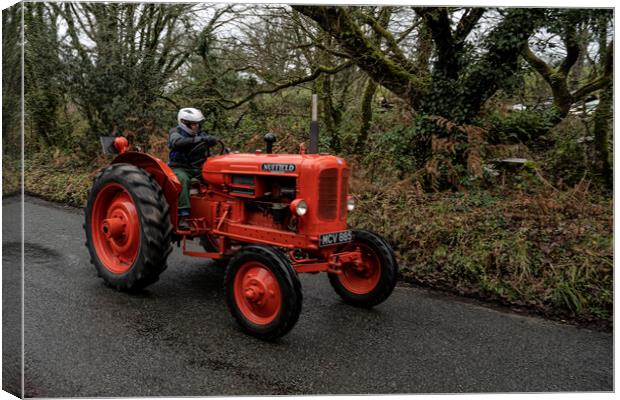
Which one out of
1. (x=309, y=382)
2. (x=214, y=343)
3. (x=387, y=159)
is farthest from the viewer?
(x=387, y=159)

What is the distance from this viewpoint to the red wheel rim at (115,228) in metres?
4.19

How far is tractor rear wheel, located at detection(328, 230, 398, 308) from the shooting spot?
388 cm

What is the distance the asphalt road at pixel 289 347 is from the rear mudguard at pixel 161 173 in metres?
0.75

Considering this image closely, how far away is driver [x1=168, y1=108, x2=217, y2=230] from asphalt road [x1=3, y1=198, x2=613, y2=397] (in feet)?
2.53

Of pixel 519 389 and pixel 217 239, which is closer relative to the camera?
pixel 519 389

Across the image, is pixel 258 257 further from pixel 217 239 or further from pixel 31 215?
pixel 31 215

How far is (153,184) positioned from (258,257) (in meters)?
1.25

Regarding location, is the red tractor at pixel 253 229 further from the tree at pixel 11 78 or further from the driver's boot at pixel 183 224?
the tree at pixel 11 78

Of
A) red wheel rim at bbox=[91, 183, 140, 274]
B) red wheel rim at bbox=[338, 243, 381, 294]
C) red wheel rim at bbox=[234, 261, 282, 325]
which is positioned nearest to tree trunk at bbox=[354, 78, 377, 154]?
red wheel rim at bbox=[338, 243, 381, 294]

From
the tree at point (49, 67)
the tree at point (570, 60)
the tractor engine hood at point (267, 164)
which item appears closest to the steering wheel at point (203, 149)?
the tractor engine hood at point (267, 164)

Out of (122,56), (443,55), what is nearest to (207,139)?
(443,55)

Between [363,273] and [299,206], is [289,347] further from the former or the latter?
[363,273]

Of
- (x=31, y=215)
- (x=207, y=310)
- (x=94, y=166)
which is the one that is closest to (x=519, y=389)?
(x=207, y=310)

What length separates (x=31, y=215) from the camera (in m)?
6.89
